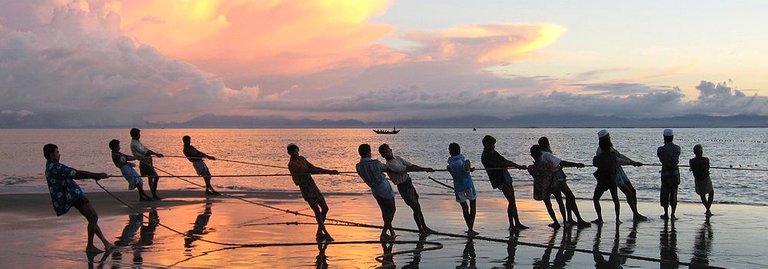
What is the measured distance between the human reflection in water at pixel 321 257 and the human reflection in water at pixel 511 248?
2.52 meters

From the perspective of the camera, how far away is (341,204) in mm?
20438

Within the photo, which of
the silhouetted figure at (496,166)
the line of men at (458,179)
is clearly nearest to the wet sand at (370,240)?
the line of men at (458,179)

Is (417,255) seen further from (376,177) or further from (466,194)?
(466,194)

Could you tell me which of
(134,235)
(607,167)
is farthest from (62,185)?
(607,167)

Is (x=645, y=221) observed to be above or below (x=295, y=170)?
below

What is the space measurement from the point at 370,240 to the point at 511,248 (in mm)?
2479

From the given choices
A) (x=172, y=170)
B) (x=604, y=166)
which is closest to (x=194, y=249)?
(x=604, y=166)

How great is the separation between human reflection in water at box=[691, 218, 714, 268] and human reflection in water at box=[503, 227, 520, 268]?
8.16ft

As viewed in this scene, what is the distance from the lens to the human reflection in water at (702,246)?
1084 cm

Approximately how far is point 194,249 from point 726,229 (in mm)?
9972

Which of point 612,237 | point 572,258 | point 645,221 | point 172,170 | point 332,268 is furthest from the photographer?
point 172,170

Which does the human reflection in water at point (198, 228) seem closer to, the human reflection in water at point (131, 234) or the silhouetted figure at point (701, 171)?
the human reflection in water at point (131, 234)

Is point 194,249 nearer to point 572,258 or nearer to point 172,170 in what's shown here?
point 572,258

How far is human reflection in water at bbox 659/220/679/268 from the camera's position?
1070cm
